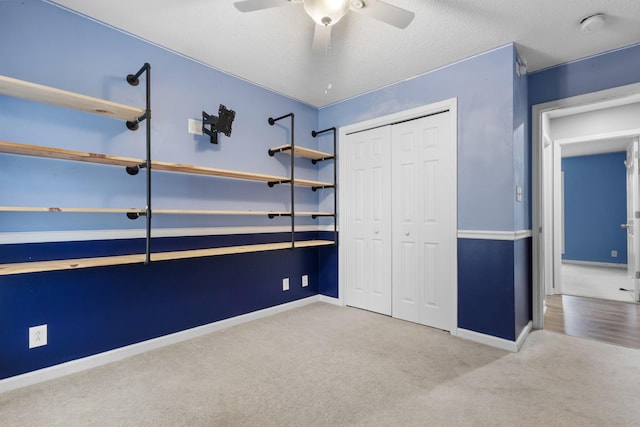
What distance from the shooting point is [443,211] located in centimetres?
293

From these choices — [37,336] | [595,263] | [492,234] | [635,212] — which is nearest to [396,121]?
[492,234]

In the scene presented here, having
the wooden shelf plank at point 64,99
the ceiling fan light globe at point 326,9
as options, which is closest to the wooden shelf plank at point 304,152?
the wooden shelf plank at point 64,99

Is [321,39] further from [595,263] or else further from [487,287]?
[595,263]

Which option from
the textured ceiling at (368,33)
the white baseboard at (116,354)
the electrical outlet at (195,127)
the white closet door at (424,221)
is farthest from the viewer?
the white closet door at (424,221)

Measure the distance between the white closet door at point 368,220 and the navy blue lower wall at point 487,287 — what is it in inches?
31.2

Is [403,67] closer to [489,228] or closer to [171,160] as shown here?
[489,228]

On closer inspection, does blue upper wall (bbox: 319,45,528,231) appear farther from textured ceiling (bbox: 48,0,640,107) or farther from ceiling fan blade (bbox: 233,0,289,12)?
ceiling fan blade (bbox: 233,0,289,12)

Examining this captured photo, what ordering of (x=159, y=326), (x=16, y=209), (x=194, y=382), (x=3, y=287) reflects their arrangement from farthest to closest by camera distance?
(x=159, y=326) < (x=194, y=382) < (x=3, y=287) < (x=16, y=209)

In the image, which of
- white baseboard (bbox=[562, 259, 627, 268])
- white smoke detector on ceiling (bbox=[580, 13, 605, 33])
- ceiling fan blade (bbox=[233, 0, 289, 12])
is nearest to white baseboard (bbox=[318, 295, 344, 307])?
ceiling fan blade (bbox=[233, 0, 289, 12])

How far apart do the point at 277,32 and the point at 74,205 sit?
191 cm

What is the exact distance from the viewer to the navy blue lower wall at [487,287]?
256cm

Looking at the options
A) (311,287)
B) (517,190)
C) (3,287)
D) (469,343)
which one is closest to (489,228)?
(517,190)

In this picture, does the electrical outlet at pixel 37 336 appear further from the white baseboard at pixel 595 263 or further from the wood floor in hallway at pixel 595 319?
the white baseboard at pixel 595 263

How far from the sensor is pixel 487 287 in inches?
105
